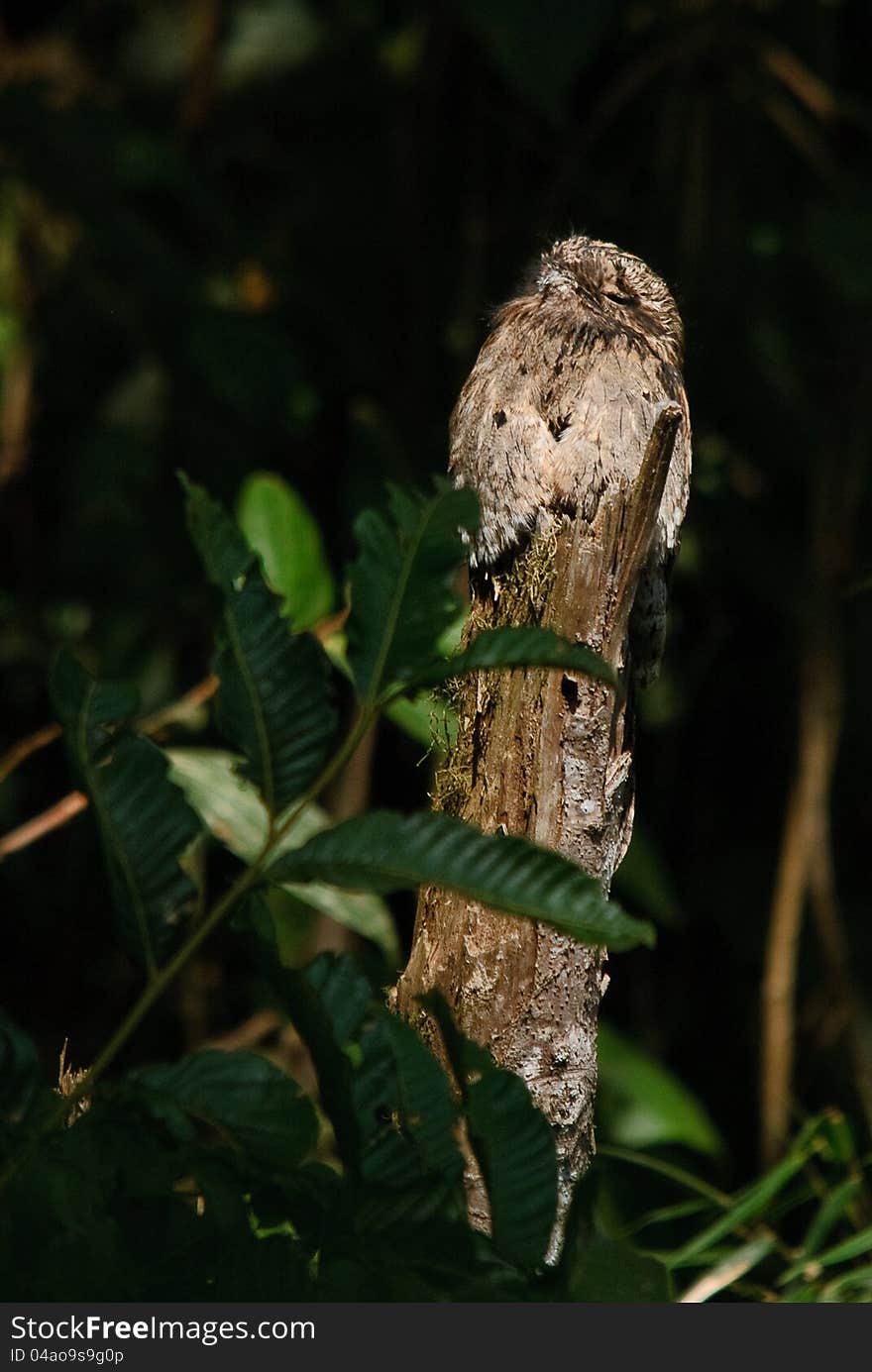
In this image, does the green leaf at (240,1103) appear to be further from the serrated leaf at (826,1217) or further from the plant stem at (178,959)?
the serrated leaf at (826,1217)

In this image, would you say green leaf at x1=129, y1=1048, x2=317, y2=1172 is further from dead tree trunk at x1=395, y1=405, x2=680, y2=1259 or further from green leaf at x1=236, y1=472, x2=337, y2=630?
green leaf at x1=236, y1=472, x2=337, y2=630

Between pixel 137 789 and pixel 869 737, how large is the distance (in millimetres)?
3173

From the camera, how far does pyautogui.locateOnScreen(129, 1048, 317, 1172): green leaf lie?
0.87 metres

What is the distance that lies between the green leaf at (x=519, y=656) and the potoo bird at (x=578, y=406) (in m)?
0.56

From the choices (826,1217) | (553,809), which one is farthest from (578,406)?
(826,1217)

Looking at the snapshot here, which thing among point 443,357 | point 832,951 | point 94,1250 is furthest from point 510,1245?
point 443,357

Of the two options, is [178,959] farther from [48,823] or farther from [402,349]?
[402,349]

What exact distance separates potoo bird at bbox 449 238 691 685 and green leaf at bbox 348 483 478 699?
0.55 m

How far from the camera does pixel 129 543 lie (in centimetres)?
351

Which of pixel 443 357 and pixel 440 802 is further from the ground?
pixel 443 357

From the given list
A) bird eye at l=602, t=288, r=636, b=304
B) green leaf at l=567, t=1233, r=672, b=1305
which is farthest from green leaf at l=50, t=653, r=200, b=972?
bird eye at l=602, t=288, r=636, b=304

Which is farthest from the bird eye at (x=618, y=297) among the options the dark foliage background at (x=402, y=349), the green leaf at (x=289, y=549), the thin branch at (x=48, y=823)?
the dark foliage background at (x=402, y=349)

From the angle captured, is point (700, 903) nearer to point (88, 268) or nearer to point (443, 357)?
point (443, 357)

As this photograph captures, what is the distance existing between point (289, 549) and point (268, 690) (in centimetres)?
117
